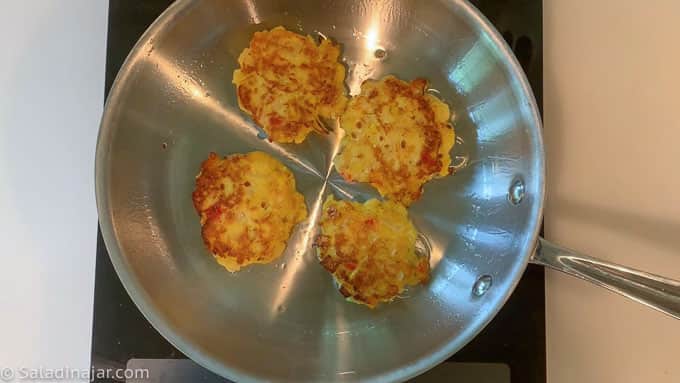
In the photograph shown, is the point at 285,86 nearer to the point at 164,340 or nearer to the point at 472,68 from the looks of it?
the point at 472,68

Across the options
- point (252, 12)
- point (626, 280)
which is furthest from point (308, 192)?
point (626, 280)

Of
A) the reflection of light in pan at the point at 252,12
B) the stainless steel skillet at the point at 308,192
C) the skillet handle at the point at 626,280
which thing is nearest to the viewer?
the skillet handle at the point at 626,280

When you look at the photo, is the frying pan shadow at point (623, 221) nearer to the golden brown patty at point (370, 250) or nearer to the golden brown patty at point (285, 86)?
the golden brown patty at point (370, 250)

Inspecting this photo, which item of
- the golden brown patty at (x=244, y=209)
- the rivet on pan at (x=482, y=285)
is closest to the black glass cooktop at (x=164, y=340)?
the rivet on pan at (x=482, y=285)

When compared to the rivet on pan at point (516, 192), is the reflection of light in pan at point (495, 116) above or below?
above

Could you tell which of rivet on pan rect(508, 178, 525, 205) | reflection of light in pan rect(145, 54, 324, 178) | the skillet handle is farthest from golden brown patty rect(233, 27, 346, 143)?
the skillet handle

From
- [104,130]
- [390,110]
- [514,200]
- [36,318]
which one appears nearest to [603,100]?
[514,200]
